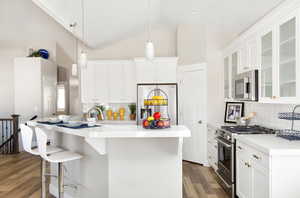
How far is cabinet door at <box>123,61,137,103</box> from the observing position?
5.94 metres

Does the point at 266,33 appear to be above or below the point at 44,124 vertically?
above

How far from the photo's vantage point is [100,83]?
5988 millimetres

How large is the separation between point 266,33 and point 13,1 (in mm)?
7171

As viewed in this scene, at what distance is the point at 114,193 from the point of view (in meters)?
2.66

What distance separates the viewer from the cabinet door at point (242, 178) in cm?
279

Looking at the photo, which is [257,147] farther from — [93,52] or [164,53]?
[93,52]

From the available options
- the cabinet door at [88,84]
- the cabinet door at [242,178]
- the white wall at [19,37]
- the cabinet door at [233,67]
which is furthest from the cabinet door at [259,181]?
the white wall at [19,37]

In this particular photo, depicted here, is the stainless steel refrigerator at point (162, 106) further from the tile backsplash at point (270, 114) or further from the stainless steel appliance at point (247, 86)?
the stainless steel appliance at point (247, 86)

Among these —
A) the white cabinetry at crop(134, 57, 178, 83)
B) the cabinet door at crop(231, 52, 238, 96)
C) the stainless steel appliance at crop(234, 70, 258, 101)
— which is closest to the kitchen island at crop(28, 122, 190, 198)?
the stainless steel appliance at crop(234, 70, 258, 101)

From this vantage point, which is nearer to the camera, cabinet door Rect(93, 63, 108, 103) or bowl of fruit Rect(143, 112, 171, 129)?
bowl of fruit Rect(143, 112, 171, 129)

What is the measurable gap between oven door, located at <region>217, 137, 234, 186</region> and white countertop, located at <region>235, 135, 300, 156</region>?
0.48 metres

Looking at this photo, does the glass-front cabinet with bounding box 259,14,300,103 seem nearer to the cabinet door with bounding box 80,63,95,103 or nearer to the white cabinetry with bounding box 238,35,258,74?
the white cabinetry with bounding box 238,35,258,74

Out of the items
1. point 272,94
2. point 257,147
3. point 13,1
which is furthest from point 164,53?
point 13,1

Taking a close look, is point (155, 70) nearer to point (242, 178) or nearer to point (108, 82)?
point (108, 82)
